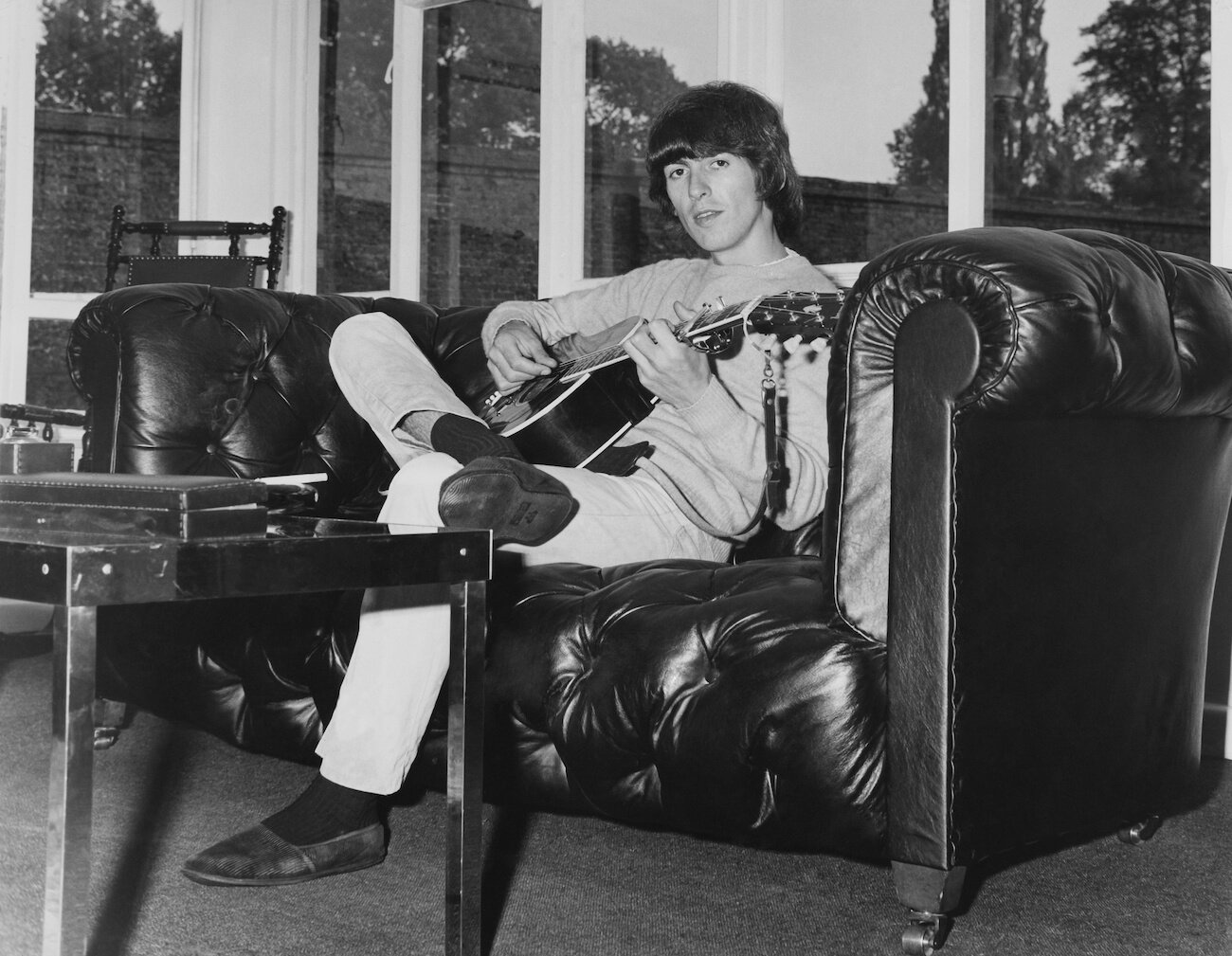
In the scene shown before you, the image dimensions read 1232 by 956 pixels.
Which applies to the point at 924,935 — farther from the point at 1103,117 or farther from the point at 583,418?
the point at 1103,117

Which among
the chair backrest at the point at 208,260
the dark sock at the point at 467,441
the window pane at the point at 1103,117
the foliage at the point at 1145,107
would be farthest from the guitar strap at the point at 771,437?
the chair backrest at the point at 208,260

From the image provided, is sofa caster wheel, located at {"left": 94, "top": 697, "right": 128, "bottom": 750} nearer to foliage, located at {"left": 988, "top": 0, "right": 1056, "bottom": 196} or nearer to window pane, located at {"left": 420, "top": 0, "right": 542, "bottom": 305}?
window pane, located at {"left": 420, "top": 0, "right": 542, "bottom": 305}

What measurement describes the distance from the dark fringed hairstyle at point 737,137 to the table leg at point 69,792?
5.05 feet

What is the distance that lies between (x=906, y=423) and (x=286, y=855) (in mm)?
897

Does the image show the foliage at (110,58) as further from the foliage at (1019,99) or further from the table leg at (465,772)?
the table leg at (465,772)

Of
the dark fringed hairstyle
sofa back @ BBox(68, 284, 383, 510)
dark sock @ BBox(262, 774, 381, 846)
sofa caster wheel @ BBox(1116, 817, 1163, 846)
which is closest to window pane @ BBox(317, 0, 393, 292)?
sofa back @ BBox(68, 284, 383, 510)

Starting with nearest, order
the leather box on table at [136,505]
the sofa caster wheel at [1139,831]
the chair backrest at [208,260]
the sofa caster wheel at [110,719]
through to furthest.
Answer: the leather box on table at [136,505] < the sofa caster wheel at [1139,831] < the sofa caster wheel at [110,719] < the chair backrest at [208,260]

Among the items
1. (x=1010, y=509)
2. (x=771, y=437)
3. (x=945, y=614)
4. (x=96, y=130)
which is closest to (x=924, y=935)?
(x=945, y=614)

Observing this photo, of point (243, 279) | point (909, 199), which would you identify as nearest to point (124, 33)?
point (243, 279)

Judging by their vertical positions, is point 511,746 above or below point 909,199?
below

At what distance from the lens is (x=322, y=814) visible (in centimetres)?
161

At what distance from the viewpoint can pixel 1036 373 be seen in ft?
4.38

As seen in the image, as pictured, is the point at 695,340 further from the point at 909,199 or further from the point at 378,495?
the point at 909,199

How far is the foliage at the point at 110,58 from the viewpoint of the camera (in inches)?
195
